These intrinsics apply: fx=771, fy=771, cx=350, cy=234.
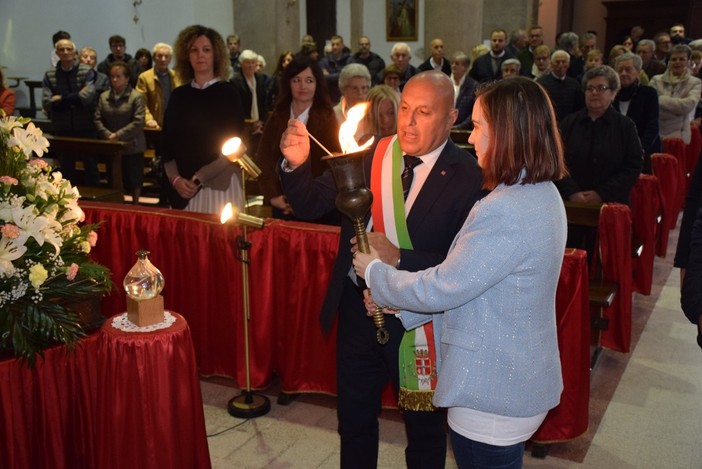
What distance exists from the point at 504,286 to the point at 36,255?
1595 mm

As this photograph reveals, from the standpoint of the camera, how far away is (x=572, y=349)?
3318 millimetres

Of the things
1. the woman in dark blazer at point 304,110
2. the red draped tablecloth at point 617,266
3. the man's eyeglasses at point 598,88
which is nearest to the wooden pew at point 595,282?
the red draped tablecloth at point 617,266

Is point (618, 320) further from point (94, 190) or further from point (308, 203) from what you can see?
point (94, 190)

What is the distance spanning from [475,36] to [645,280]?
758 cm

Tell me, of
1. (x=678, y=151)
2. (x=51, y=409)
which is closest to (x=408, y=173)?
(x=51, y=409)

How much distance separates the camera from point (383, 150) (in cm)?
251

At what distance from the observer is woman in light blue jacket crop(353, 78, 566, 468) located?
1.81 metres

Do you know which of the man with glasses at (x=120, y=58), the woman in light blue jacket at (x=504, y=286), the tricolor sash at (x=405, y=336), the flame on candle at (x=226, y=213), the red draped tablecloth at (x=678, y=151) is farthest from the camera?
the man with glasses at (x=120, y=58)

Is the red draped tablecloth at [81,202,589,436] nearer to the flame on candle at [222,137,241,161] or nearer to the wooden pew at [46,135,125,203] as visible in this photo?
the flame on candle at [222,137,241,161]

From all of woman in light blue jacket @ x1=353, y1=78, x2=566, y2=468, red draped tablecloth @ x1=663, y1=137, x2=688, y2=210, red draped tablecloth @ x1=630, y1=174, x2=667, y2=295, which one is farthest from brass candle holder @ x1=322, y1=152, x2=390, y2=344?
red draped tablecloth @ x1=663, y1=137, x2=688, y2=210

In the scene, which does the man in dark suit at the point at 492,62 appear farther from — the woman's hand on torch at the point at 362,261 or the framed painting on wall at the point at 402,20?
the woman's hand on torch at the point at 362,261

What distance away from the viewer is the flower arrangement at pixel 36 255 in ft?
8.12

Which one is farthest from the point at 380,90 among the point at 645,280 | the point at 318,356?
the point at 645,280

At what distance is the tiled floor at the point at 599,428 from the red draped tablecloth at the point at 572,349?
14 cm
